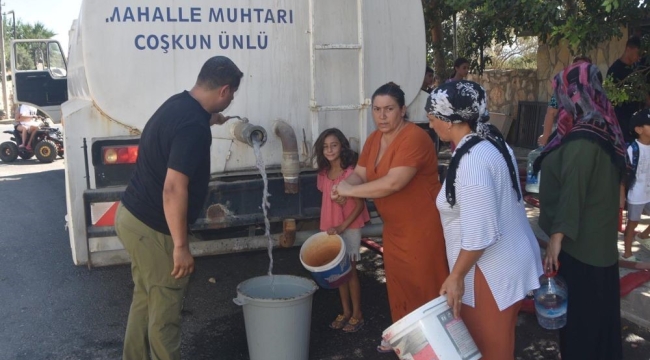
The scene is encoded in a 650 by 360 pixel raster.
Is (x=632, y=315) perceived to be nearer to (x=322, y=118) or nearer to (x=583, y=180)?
(x=583, y=180)

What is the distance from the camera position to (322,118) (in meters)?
4.56

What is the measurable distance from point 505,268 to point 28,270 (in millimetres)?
5278

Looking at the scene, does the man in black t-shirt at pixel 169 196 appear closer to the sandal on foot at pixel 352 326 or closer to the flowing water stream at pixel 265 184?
the flowing water stream at pixel 265 184

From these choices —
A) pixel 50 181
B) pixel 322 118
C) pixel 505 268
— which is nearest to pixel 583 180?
pixel 505 268

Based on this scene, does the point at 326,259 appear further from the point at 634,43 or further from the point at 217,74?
the point at 634,43

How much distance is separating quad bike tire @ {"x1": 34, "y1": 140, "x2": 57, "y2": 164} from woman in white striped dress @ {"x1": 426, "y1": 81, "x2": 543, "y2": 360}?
13.3 m

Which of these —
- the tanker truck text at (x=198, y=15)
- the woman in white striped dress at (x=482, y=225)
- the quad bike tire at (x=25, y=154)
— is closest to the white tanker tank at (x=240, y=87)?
the tanker truck text at (x=198, y=15)

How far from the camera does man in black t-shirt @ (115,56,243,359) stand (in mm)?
3150

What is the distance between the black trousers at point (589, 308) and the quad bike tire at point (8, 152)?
14114 millimetres

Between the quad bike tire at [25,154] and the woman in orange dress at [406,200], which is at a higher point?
the woman in orange dress at [406,200]

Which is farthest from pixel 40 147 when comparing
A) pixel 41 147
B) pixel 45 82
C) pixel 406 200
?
pixel 406 200

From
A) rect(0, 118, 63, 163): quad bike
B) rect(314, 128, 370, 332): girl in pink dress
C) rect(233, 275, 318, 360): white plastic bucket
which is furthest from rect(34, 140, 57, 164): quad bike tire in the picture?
rect(233, 275, 318, 360): white plastic bucket

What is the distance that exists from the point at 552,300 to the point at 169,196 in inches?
79.4

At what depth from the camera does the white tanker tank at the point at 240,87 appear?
13.4ft
